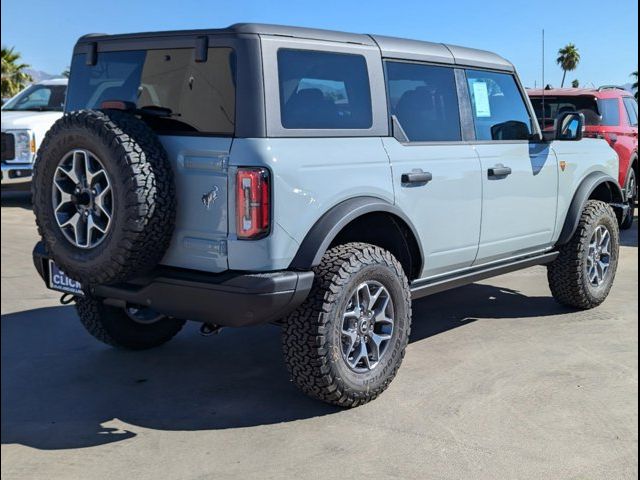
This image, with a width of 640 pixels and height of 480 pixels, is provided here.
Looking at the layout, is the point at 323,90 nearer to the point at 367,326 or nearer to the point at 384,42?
the point at 384,42

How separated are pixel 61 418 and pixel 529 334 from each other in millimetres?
3144

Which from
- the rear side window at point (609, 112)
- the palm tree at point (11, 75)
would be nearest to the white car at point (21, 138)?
the rear side window at point (609, 112)

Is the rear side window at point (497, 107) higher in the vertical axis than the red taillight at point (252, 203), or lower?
higher

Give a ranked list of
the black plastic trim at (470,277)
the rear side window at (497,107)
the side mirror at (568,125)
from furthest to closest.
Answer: the side mirror at (568,125) < the rear side window at (497,107) < the black plastic trim at (470,277)

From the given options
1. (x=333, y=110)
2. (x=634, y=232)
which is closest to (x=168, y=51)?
(x=333, y=110)

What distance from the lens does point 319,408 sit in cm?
382

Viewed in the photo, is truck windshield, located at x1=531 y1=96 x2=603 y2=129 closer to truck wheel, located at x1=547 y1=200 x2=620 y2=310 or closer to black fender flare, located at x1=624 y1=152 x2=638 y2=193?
black fender flare, located at x1=624 y1=152 x2=638 y2=193

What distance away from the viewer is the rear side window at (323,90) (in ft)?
11.6

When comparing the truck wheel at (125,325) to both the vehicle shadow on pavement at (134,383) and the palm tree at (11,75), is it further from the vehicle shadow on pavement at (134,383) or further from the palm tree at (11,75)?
the palm tree at (11,75)

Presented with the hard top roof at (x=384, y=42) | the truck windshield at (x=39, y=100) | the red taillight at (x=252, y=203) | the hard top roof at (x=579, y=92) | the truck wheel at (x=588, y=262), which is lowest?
the truck wheel at (x=588, y=262)

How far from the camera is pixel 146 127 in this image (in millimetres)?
3410

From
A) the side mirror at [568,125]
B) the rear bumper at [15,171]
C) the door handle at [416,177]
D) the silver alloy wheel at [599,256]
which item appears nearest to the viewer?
the door handle at [416,177]

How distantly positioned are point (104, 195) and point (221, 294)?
70cm

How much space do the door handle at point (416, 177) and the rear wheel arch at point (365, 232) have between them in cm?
18
